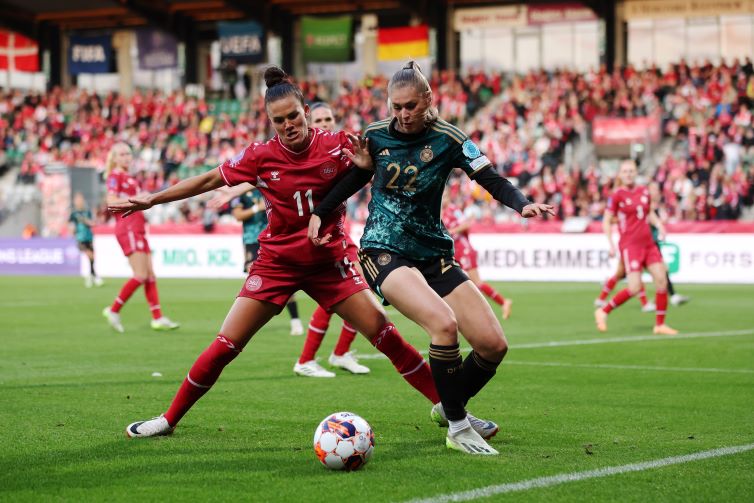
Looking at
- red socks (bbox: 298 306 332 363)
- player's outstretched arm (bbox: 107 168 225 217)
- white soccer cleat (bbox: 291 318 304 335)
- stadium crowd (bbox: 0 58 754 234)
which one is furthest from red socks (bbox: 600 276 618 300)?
stadium crowd (bbox: 0 58 754 234)

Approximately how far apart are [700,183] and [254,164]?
25.4m

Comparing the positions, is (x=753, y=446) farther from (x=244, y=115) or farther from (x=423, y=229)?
(x=244, y=115)

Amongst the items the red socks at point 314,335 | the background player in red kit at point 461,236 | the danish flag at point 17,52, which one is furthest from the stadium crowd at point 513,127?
the red socks at point 314,335

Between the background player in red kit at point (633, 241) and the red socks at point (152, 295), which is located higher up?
the background player in red kit at point (633, 241)

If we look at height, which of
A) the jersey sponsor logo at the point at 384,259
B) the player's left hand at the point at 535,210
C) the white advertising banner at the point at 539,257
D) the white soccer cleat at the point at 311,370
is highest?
the player's left hand at the point at 535,210

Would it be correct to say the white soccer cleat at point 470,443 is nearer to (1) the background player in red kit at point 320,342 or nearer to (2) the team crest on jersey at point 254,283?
(2) the team crest on jersey at point 254,283

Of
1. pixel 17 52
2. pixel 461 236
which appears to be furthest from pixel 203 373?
pixel 17 52

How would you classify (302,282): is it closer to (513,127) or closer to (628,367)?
(628,367)

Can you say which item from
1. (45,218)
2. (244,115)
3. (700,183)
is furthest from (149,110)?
(700,183)

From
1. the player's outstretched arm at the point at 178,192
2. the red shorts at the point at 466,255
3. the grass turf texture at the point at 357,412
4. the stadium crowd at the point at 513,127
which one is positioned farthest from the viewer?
the stadium crowd at the point at 513,127

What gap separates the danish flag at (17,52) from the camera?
5216 cm

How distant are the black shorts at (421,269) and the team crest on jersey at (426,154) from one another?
59cm

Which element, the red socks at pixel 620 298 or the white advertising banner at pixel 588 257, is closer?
the red socks at pixel 620 298

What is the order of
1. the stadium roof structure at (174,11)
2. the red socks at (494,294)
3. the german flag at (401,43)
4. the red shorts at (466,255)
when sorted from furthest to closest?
the stadium roof structure at (174,11), the german flag at (401,43), the red shorts at (466,255), the red socks at (494,294)
